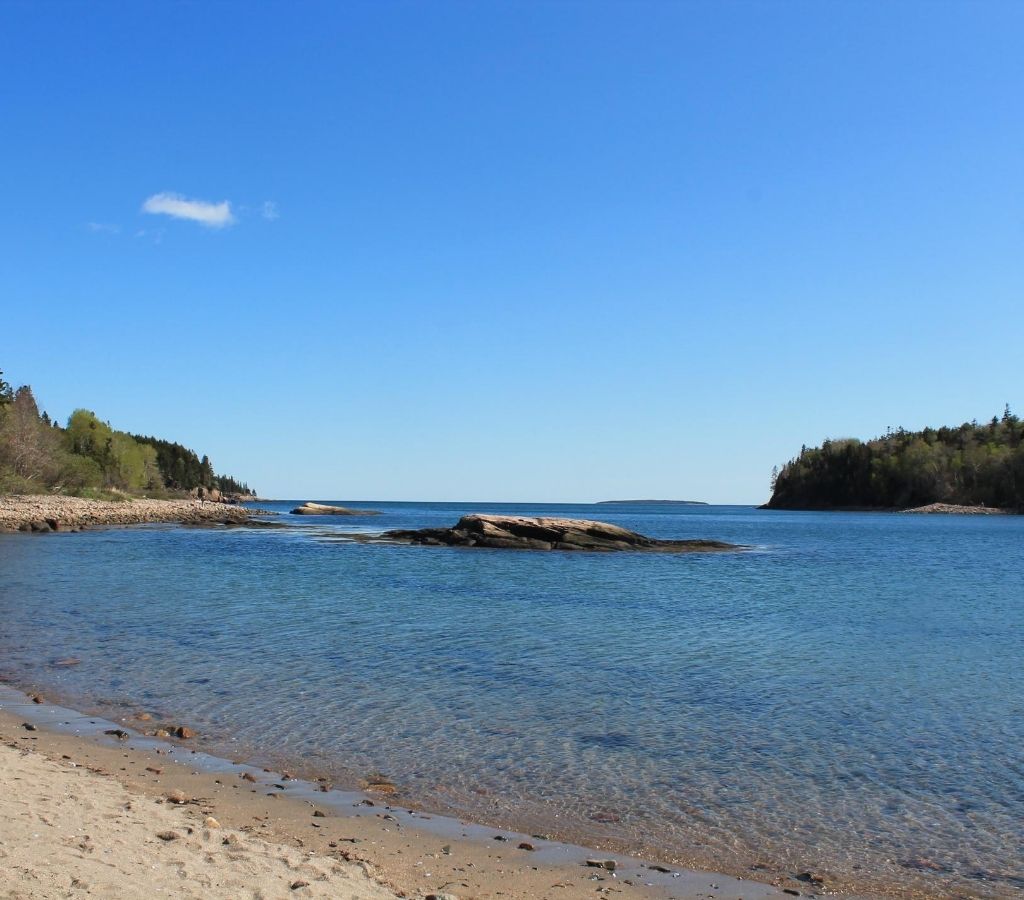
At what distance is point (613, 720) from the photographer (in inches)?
566

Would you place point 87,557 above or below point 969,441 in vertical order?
below

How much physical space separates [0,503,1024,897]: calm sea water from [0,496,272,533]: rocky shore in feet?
132

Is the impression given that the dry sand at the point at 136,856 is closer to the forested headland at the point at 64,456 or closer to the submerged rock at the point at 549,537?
the submerged rock at the point at 549,537

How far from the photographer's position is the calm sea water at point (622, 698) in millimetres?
9914

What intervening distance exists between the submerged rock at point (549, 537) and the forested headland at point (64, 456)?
53073 millimetres

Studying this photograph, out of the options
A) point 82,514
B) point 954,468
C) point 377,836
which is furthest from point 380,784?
point 954,468

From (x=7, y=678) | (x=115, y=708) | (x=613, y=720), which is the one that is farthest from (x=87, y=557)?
(x=613, y=720)

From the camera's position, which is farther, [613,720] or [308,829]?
[613,720]

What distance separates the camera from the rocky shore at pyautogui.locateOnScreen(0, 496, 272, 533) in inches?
2844

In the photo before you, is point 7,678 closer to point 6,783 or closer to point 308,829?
point 6,783

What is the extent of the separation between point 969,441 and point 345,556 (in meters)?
174

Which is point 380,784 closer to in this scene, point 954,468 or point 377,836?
point 377,836

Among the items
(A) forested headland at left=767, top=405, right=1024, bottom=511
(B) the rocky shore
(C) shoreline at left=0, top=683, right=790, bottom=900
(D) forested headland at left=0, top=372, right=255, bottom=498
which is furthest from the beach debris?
(A) forested headland at left=767, top=405, right=1024, bottom=511

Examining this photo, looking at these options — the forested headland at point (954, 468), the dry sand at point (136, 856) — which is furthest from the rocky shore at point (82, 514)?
the forested headland at point (954, 468)
